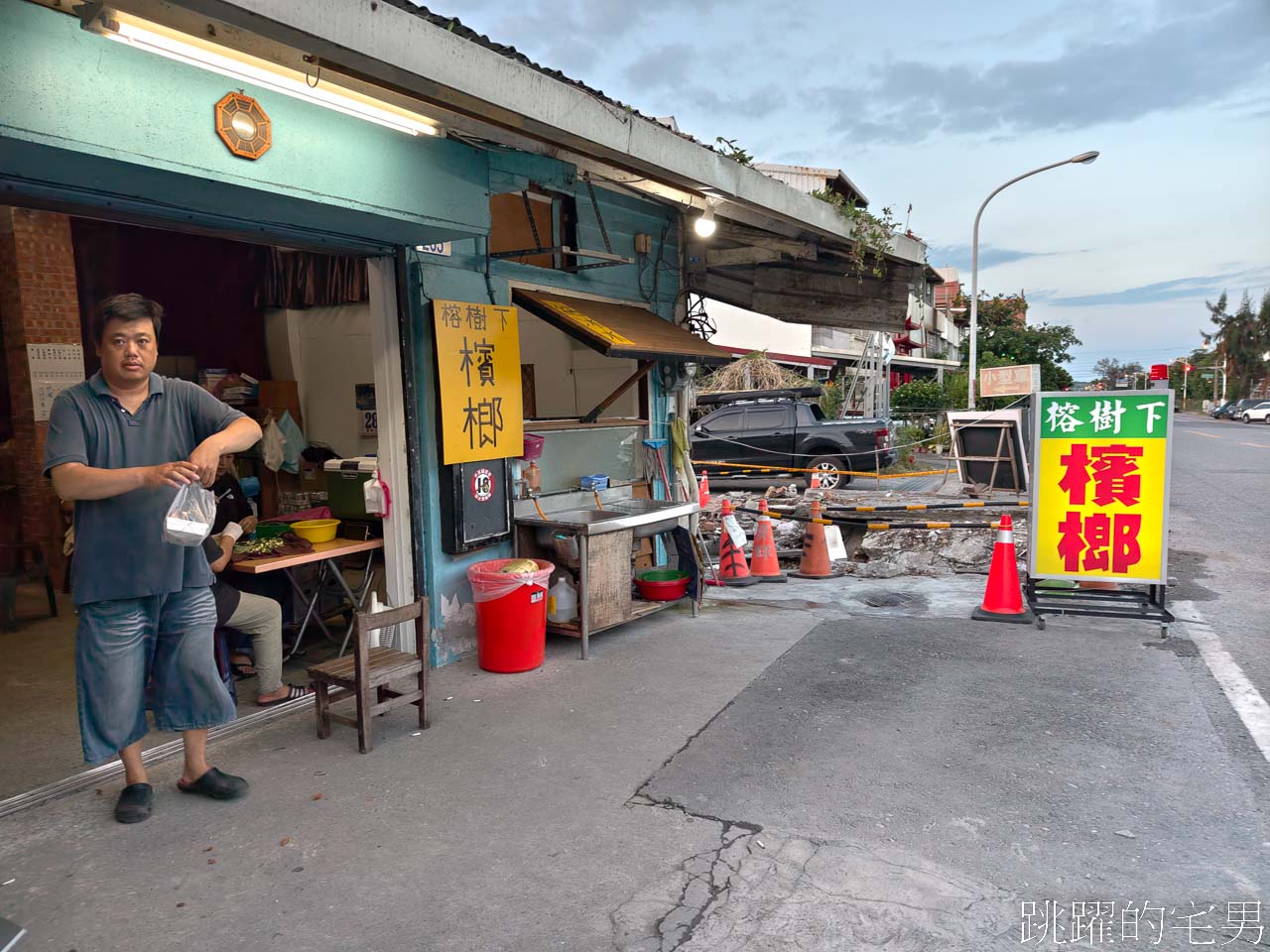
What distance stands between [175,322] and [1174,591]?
963 centimetres

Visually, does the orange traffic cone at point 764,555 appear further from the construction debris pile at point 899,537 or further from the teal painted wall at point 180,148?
the teal painted wall at point 180,148

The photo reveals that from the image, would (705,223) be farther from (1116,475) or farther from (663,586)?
(1116,475)

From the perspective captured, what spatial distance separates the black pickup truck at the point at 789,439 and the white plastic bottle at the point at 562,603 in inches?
374

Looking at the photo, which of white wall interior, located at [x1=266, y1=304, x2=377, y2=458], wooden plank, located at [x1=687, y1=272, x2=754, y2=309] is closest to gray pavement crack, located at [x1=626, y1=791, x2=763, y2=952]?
white wall interior, located at [x1=266, y1=304, x2=377, y2=458]

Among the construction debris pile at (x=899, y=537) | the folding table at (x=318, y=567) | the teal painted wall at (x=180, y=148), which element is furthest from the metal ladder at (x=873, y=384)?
the teal painted wall at (x=180, y=148)

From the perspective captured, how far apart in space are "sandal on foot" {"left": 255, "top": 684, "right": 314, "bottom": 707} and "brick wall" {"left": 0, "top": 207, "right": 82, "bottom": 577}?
4.16 m

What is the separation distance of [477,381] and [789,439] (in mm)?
10695

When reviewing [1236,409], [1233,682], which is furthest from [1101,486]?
[1236,409]

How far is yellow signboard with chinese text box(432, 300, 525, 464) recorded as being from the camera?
5.42 m

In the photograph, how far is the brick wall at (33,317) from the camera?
295 inches

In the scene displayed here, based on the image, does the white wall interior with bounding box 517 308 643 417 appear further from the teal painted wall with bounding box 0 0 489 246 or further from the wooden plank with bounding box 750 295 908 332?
the teal painted wall with bounding box 0 0 489 246

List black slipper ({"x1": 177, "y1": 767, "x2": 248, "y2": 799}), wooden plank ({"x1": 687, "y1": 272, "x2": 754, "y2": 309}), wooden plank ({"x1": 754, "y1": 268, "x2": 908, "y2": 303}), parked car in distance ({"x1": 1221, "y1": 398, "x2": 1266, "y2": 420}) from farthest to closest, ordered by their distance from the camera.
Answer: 1. parked car in distance ({"x1": 1221, "y1": 398, "x2": 1266, "y2": 420})
2. wooden plank ({"x1": 754, "y1": 268, "x2": 908, "y2": 303})
3. wooden plank ({"x1": 687, "y1": 272, "x2": 754, "y2": 309})
4. black slipper ({"x1": 177, "y1": 767, "x2": 248, "y2": 799})

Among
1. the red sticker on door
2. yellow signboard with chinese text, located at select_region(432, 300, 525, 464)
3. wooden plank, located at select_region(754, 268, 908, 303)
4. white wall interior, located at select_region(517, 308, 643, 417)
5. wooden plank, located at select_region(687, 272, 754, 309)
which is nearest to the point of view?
yellow signboard with chinese text, located at select_region(432, 300, 525, 464)

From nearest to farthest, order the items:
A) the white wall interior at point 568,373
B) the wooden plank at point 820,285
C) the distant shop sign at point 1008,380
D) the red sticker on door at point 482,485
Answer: the red sticker on door at point 482,485 → the white wall interior at point 568,373 → the wooden plank at point 820,285 → the distant shop sign at point 1008,380
